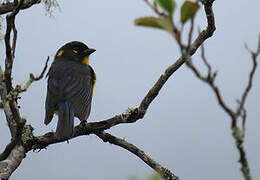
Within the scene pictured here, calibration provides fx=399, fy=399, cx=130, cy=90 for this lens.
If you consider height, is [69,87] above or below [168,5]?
above

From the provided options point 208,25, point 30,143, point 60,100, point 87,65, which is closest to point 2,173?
point 30,143

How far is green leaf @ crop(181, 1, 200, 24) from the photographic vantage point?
0.79 metres

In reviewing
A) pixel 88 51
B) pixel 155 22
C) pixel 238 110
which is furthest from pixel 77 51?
pixel 238 110

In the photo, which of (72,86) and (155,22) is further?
(72,86)

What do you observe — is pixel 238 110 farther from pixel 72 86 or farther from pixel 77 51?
pixel 77 51

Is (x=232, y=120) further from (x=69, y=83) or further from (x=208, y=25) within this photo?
(x=69, y=83)

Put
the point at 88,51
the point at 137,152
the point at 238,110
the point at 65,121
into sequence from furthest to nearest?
1. the point at 88,51
2. the point at 65,121
3. the point at 137,152
4. the point at 238,110

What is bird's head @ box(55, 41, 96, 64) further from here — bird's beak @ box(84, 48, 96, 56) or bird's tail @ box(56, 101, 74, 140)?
Answer: bird's tail @ box(56, 101, 74, 140)

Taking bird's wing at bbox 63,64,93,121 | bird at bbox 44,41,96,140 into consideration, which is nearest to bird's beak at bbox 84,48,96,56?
bird at bbox 44,41,96,140

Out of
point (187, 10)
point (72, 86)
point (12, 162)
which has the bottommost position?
point (187, 10)

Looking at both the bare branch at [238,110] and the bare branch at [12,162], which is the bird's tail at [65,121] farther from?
the bare branch at [238,110]

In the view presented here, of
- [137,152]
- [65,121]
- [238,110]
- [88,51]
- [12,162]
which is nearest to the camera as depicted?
[238,110]

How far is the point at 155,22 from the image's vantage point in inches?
32.9

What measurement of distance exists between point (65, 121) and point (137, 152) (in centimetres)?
67
